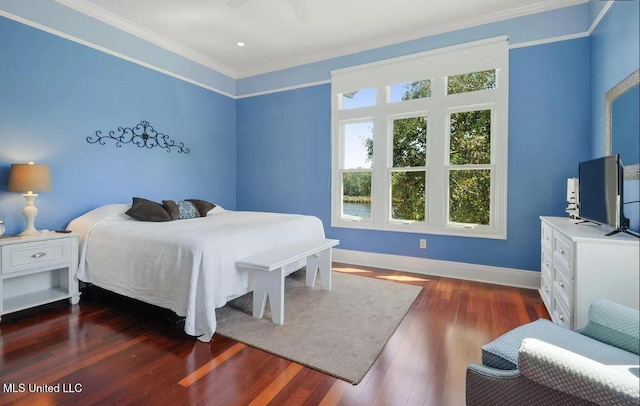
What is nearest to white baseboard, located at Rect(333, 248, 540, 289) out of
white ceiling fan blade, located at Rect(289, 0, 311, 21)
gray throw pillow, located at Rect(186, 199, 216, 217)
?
gray throw pillow, located at Rect(186, 199, 216, 217)

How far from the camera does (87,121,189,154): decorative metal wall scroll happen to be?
3416mm

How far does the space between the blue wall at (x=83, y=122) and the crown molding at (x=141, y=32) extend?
0.37 m

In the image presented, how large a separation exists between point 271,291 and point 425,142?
106 inches

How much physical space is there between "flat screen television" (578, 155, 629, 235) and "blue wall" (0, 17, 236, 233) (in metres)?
4.09

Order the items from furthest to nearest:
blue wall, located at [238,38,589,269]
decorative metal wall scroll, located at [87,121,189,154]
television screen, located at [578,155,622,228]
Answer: decorative metal wall scroll, located at [87,121,189,154]
blue wall, located at [238,38,589,269]
television screen, located at [578,155,622,228]

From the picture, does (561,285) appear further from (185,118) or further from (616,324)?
(185,118)

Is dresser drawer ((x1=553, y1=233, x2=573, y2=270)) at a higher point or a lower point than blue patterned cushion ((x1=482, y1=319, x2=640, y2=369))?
higher

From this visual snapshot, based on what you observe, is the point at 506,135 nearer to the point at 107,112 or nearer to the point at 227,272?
the point at 227,272

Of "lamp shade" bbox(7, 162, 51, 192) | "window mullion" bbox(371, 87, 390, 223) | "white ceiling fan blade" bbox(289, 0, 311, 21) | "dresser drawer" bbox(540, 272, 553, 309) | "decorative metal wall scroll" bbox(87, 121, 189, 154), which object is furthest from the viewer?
"window mullion" bbox(371, 87, 390, 223)

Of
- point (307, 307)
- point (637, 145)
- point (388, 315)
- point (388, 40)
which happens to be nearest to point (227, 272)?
point (307, 307)

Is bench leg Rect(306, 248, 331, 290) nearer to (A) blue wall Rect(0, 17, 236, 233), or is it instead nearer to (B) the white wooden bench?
(B) the white wooden bench

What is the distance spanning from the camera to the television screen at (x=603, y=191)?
97 cm

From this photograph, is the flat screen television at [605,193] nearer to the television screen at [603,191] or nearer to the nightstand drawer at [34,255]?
the television screen at [603,191]

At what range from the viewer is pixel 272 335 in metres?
2.19
